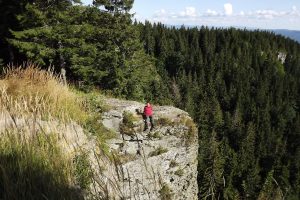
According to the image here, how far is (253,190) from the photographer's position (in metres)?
62.2

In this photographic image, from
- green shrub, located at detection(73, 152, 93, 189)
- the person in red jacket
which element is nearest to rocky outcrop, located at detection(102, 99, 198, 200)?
the person in red jacket

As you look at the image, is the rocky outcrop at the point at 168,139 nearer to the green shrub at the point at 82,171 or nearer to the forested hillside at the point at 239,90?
the green shrub at the point at 82,171

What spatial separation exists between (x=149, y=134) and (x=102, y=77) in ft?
59.9

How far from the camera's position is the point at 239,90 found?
122812mm

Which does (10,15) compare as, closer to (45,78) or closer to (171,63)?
(45,78)

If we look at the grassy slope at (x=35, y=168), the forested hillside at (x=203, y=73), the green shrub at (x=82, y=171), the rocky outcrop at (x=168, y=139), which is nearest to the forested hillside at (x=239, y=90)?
the forested hillside at (x=203, y=73)

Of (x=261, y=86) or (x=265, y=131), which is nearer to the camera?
(x=265, y=131)

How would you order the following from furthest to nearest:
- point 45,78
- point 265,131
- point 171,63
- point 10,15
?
point 171,63, point 265,131, point 10,15, point 45,78

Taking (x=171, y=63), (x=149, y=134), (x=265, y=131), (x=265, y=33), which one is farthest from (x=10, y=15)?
(x=265, y=33)

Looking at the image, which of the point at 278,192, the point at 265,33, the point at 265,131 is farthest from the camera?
the point at 265,33

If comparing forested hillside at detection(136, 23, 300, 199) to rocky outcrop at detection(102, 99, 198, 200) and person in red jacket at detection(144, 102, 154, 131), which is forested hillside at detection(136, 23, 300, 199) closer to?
rocky outcrop at detection(102, 99, 198, 200)

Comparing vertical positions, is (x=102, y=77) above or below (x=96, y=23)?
below

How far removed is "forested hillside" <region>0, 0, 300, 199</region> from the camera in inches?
849

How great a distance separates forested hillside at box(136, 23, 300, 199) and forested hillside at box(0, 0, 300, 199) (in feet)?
1.07
